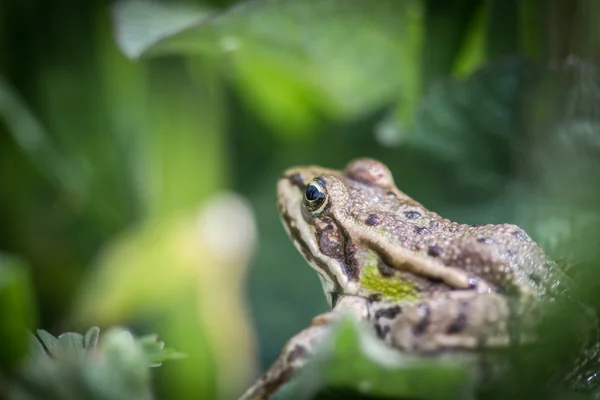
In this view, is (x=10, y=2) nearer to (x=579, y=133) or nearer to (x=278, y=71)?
(x=278, y=71)

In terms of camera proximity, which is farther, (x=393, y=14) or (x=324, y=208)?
(x=393, y=14)

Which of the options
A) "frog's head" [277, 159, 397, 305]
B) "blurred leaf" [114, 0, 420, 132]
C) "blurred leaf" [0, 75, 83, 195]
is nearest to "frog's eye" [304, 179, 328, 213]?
"frog's head" [277, 159, 397, 305]

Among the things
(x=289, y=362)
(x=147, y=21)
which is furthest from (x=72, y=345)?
(x=147, y=21)

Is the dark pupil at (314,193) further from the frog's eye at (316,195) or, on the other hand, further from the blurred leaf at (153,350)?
the blurred leaf at (153,350)

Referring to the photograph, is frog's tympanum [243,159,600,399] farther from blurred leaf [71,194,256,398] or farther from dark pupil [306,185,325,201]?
blurred leaf [71,194,256,398]

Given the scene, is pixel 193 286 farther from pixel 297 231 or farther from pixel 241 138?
pixel 297 231

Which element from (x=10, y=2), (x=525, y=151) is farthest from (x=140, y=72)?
(x=525, y=151)
